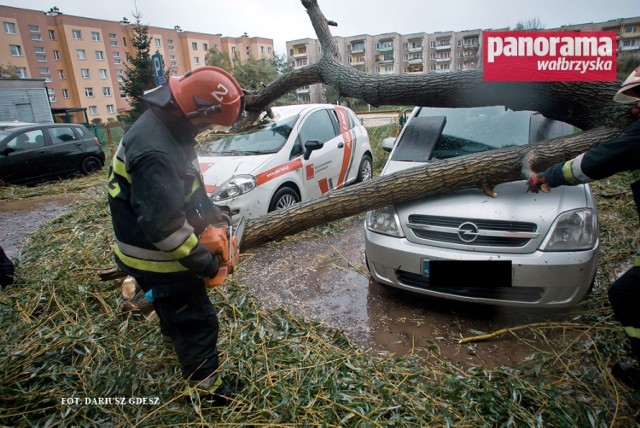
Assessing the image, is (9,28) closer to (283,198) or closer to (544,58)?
(283,198)

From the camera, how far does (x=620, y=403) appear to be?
196 centimetres

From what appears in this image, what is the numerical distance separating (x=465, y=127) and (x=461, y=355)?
7.71ft

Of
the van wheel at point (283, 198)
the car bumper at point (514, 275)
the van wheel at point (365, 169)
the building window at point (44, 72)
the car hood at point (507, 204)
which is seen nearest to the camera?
the car bumper at point (514, 275)

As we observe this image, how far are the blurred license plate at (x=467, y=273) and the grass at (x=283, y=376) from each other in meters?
0.50

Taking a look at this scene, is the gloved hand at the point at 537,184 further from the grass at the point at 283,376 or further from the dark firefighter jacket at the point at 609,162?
the grass at the point at 283,376

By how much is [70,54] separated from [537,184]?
53.0 meters

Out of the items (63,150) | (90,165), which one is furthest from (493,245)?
(90,165)

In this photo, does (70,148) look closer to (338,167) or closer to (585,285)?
(338,167)

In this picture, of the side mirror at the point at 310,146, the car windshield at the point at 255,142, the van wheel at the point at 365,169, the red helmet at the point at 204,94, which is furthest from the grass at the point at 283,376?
the van wheel at the point at 365,169

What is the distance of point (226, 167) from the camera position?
449 cm

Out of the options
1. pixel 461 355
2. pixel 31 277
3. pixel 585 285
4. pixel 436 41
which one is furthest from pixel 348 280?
pixel 436 41

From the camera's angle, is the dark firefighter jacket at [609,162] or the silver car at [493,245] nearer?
the dark firefighter jacket at [609,162]

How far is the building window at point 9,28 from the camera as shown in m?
37.3

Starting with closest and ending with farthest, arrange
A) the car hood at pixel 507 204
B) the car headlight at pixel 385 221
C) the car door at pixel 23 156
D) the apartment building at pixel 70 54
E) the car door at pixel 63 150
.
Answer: the car hood at pixel 507 204 → the car headlight at pixel 385 221 → the car door at pixel 23 156 → the car door at pixel 63 150 → the apartment building at pixel 70 54
